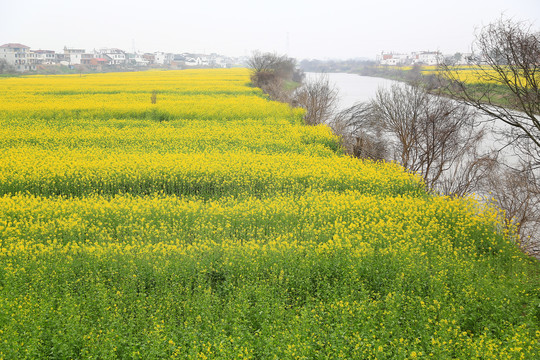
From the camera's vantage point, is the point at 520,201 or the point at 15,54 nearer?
the point at 520,201

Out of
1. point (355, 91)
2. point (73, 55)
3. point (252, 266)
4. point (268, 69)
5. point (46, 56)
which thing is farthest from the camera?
point (73, 55)

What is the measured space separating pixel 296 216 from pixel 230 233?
5.84 feet

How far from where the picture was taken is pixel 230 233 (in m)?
9.45

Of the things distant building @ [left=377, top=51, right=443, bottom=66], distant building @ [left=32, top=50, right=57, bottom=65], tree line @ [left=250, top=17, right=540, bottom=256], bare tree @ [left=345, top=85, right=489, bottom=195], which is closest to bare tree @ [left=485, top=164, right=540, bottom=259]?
tree line @ [left=250, top=17, right=540, bottom=256]

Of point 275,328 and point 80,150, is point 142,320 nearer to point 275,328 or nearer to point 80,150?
point 275,328

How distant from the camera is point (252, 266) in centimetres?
765

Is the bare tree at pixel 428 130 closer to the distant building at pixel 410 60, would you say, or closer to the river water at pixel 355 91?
the river water at pixel 355 91

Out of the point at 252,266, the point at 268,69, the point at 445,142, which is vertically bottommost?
the point at 252,266

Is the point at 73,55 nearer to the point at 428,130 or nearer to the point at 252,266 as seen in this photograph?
the point at 428,130

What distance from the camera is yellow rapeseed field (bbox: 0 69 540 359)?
18.5 feet

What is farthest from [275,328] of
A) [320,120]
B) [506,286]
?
[320,120]

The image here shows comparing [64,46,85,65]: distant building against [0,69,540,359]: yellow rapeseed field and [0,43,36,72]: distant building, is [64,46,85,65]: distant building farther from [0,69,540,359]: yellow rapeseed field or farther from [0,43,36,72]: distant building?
[0,69,540,359]: yellow rapeseed field

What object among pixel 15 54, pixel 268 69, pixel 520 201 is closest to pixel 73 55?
pixel 15 54

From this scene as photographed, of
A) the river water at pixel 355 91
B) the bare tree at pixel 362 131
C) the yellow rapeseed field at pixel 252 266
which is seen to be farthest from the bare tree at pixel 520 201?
the river water at pixel 355 91
